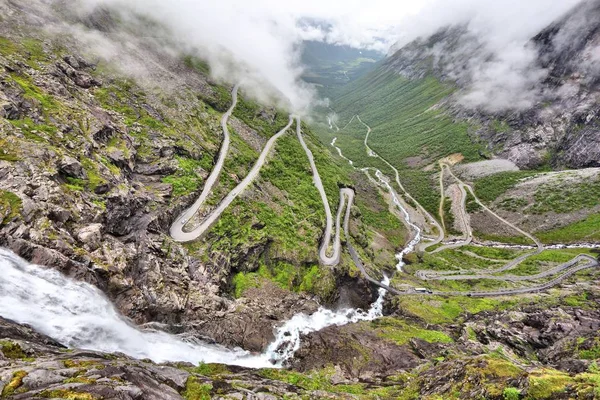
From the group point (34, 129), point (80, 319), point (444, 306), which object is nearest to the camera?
point (80, 319)

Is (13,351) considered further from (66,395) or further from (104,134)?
(104,134)

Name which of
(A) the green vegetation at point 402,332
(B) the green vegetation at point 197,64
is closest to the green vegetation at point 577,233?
(A) the green vegetation at point 402,332

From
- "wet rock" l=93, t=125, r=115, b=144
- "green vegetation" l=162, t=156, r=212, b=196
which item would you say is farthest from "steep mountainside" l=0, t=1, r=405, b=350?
"wet rock" l=93, t=125, r=115, b=144

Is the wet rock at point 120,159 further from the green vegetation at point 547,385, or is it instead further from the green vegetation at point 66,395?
the green vegetation at point 547,385

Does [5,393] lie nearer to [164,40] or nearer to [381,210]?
[381,210]

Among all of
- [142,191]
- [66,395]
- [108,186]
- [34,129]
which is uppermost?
[34,129]

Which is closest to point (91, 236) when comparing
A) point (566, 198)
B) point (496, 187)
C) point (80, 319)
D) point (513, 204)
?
point (80, 319)
